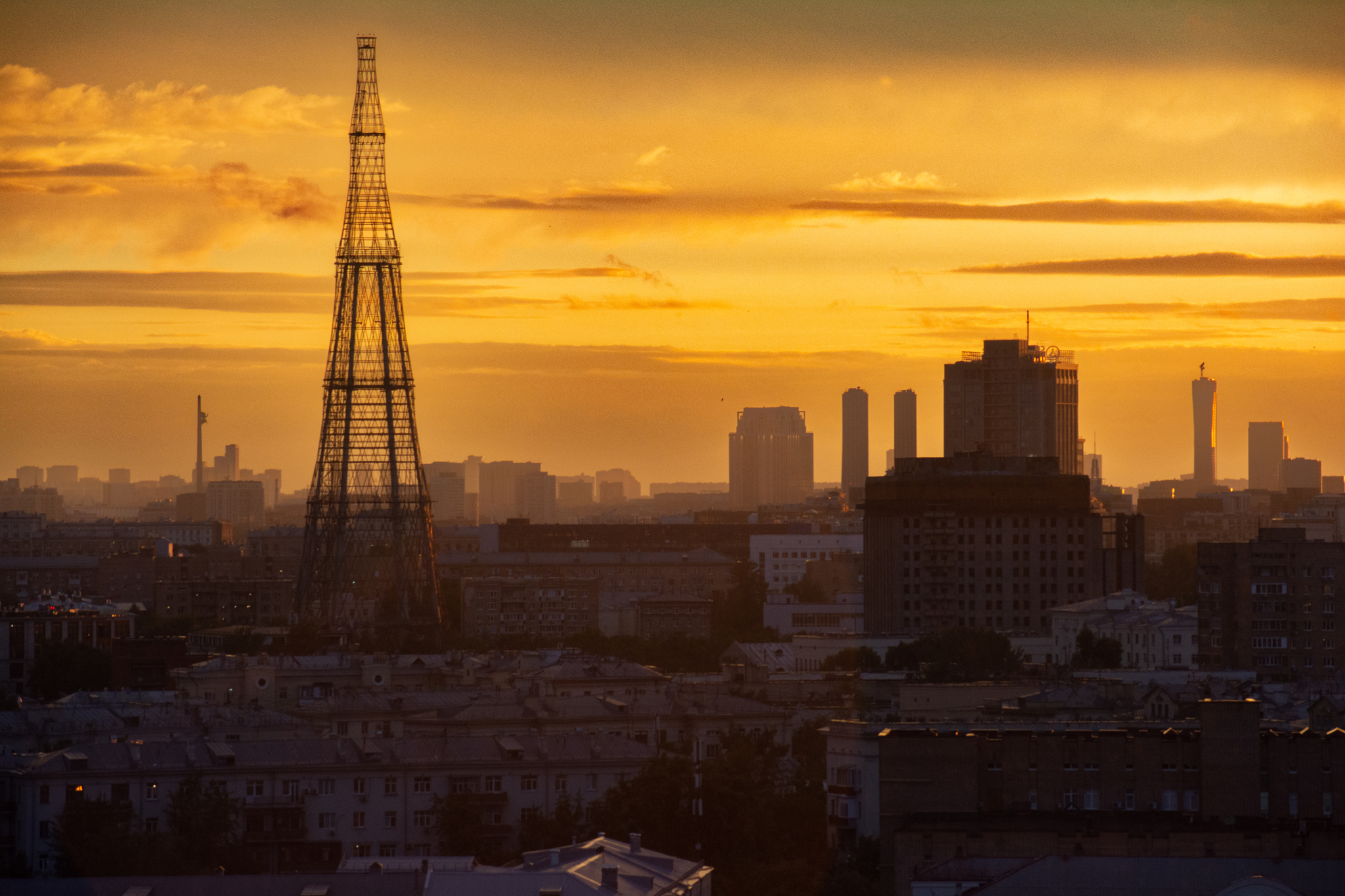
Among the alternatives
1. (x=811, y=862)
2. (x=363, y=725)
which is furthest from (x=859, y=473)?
(x=811, y=862)

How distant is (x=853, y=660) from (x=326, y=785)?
2652 centimetres

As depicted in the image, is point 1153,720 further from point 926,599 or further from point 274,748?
point 926,599

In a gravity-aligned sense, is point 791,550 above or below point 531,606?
above

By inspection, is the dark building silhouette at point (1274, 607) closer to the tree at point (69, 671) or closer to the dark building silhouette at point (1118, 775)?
the tree at point (69, 671)

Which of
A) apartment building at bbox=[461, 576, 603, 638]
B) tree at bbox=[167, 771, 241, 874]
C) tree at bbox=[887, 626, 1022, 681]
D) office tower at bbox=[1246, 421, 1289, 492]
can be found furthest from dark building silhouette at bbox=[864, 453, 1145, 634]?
office tower at bbox=[1246, 421, 1289, 492]

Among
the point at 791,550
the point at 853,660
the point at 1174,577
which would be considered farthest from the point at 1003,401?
the point at 853,660

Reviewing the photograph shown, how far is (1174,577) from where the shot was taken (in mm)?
91250

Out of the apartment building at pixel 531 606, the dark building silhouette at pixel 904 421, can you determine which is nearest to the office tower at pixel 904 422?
the dark building silhouette at pixel 904 421

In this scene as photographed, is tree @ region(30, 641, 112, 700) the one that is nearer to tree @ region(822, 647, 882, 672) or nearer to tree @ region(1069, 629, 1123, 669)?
tree @ region(822, 647, 882, 672)

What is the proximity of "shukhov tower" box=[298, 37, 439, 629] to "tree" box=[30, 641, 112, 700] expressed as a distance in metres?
8.61

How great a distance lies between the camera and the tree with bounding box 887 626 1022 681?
56.6 m

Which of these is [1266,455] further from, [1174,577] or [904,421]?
[1174,577]

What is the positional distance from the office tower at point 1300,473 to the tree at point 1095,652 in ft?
383

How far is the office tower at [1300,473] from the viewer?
178750 mm
